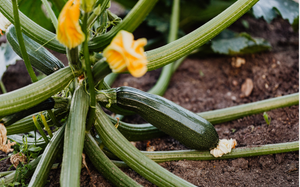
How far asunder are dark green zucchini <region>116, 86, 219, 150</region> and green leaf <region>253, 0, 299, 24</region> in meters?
1.20

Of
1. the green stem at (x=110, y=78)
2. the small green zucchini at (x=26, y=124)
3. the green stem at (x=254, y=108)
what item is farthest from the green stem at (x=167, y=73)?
the small green zucchini at (x=26, y=124)

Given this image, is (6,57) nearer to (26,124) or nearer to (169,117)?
(26,124)

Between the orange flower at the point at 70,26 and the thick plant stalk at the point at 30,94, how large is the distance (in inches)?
8.3

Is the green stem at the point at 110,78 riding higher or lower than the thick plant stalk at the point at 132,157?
higher

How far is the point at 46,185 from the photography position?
4.33 ft

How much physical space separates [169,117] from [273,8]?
4.66 feet

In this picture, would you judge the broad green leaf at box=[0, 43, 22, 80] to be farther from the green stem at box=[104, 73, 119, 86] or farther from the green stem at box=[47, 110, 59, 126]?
the green stem at box=[47, 110, 59, 126]

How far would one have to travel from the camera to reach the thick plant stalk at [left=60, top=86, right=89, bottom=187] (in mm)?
991

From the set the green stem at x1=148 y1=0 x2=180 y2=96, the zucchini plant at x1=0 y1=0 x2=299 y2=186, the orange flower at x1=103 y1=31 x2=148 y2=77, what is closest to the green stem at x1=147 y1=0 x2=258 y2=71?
the zucchini plant at x1=0 y1=0 x2=299 y2=186

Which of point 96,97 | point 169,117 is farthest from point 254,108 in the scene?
point 96,97

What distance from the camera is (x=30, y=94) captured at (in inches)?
40.1

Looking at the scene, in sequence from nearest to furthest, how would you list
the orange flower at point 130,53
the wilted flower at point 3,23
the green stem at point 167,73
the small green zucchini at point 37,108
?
the orange flower at point 130,53, the small green zucchini at point 37,108, the wilted flower at point 3,23, the green stem at point 167,73

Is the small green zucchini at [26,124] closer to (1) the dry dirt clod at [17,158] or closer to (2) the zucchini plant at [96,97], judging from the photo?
(2) the zucchini plant at [96,97]

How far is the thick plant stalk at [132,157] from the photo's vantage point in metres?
1.21
